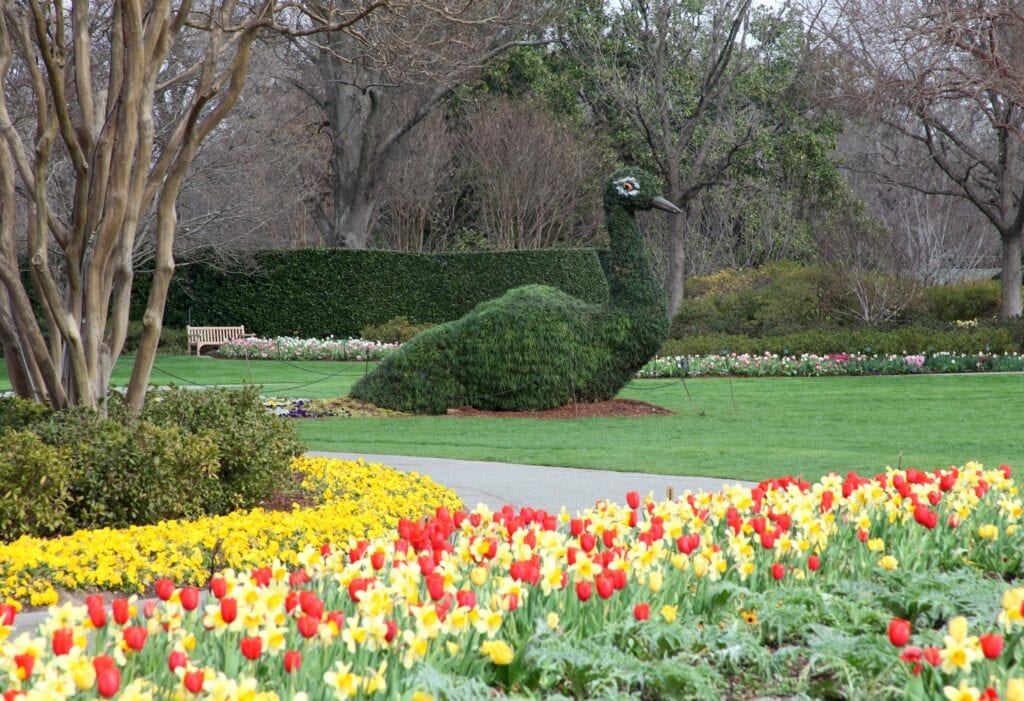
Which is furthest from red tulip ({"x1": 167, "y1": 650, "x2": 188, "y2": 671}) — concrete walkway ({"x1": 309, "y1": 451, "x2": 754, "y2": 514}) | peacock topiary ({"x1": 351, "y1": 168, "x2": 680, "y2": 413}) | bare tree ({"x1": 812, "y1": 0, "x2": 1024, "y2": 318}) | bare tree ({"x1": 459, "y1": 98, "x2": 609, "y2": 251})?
bare tree ({"x1": 459, "y1": 98, "x2": 609, "y2": 251})

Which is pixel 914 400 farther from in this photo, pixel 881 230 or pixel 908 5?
pixel 881 230

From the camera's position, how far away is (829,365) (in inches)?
768

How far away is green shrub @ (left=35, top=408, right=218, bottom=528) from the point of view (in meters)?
6.12

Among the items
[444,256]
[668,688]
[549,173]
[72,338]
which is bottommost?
[668,688]

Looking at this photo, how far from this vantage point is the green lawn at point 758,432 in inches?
372

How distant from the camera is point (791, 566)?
4066 millimetres

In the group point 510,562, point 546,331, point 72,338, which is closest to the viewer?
point 510,562

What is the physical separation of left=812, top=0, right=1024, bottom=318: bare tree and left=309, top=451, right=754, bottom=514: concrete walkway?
13.8 m

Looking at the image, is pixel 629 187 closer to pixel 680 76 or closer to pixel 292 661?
pixel 292 661

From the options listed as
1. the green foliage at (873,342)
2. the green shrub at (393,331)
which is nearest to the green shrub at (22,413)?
the green foliage at (873,342)

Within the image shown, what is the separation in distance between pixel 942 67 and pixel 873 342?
538cm

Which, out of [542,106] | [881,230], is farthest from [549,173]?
[881,230]

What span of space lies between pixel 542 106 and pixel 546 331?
61.9ft

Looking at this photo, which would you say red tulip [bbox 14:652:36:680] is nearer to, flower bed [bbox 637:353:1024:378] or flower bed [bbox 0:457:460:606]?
flower bed [bbox 0:457:460:606]
